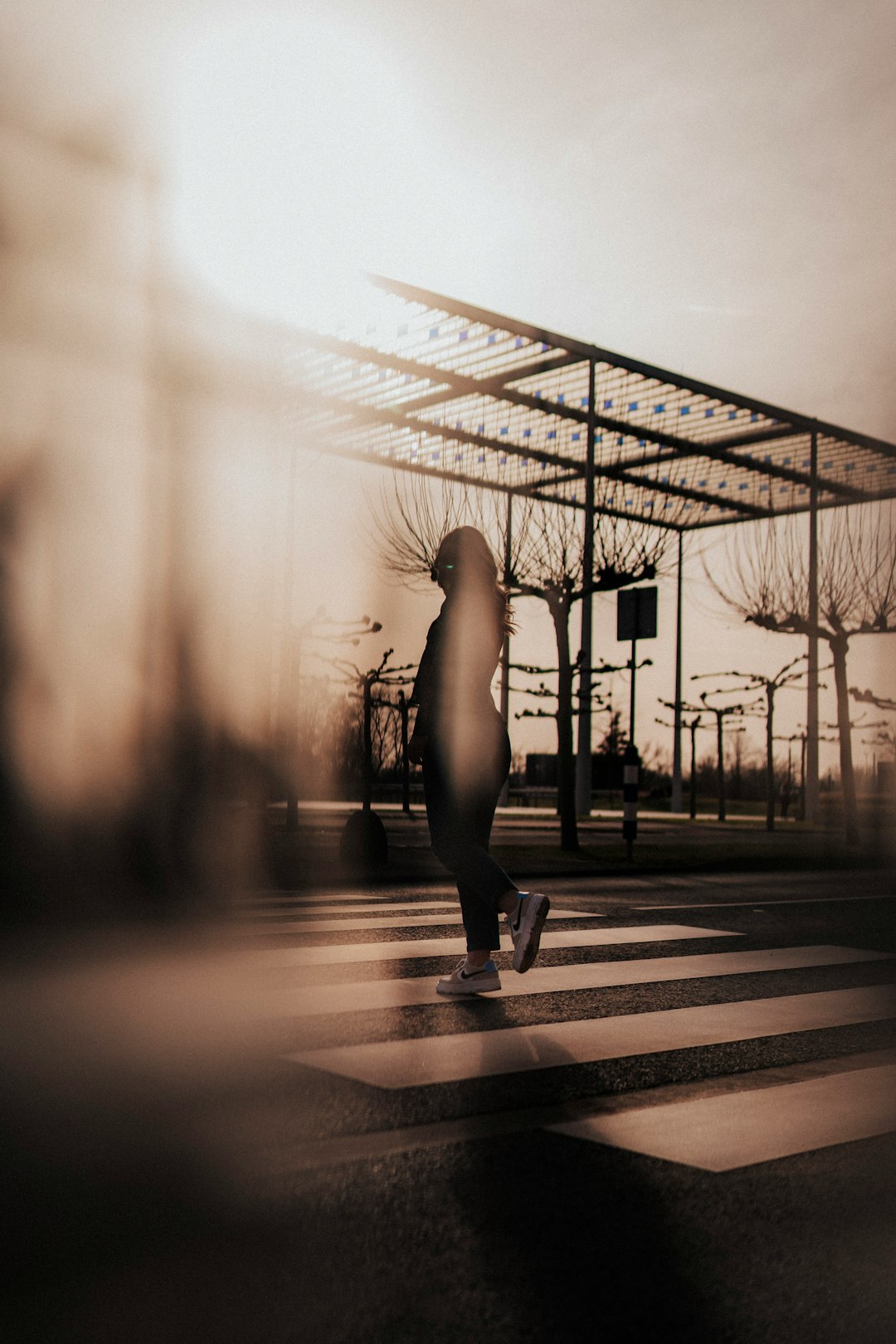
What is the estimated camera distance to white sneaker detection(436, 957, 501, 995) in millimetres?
5508

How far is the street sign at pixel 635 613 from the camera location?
16562 mm

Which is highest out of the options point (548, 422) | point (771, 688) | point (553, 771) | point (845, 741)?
point (548, 422)

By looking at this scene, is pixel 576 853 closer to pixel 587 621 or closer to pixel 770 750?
pixel 587 621

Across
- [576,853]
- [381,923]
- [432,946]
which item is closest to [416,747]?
[432,946]

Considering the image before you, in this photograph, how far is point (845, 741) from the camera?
20.7 metres

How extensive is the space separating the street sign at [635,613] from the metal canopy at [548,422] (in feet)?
15.4

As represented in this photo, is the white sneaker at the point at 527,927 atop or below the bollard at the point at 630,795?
below

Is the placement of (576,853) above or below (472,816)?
below

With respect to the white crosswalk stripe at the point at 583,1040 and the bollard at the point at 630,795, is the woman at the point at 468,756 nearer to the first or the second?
the white crosswalk stripe at the point at 583,1040

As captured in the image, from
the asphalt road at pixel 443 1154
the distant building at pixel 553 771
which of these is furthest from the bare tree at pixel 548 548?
the distant building at pixel 553 771

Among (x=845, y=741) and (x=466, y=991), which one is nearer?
(x=466, y=991)

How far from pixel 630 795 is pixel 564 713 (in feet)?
11.4

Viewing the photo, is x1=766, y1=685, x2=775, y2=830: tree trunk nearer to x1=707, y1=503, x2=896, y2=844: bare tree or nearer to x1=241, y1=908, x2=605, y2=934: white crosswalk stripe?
x1=707, y1=503, x2=896, y2=844: bare tree

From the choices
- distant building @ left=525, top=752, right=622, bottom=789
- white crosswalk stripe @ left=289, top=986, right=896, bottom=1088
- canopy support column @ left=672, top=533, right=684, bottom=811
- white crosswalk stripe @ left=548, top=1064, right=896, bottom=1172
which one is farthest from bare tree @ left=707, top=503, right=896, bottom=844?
white crosswalk stripe @ left=548, top=1064, right=896, bottom=1172
